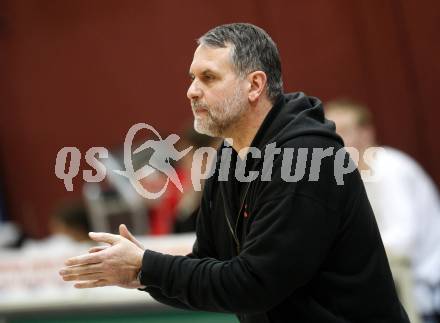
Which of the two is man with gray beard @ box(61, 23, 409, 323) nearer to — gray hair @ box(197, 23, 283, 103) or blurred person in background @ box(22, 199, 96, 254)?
gray hair @ box(197, 23, 283, 103)

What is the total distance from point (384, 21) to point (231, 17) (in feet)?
3.58

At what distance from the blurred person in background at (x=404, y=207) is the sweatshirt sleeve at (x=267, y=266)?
1.88 meters

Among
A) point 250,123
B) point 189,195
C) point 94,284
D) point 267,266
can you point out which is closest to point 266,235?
point 267,266

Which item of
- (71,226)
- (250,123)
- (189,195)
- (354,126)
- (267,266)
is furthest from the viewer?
(71,226)

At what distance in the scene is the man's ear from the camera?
2.05 meters

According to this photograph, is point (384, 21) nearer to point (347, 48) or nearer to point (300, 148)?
point (347, 48)

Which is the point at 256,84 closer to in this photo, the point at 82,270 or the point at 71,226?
the point at 82,270

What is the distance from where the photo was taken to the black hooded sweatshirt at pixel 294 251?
1.88m

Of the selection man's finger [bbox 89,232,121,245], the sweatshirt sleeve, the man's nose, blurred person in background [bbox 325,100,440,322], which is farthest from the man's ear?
blurred person in background [bbox 325,100,440,322]

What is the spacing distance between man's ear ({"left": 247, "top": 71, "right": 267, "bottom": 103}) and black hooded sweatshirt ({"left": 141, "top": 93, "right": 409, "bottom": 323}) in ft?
0.22

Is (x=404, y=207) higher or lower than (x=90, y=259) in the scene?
lower

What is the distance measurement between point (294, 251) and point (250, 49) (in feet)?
1.76

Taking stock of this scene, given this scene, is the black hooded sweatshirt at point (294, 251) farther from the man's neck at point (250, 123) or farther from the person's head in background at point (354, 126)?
the person's head in background at point (354, 126)

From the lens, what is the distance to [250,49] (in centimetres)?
205
